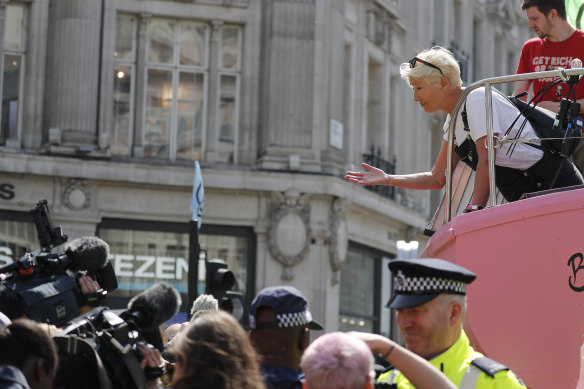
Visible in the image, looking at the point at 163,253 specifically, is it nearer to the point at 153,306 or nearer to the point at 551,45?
the point at 551,45

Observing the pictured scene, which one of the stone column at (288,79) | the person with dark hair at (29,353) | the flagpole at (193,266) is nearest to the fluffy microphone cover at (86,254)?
the person with dark hair at (29,353)

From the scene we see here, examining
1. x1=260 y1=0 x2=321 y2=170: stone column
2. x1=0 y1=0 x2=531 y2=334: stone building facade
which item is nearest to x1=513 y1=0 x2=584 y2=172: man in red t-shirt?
x1=0 y1=0 x2=531 y2=334: stone building facade

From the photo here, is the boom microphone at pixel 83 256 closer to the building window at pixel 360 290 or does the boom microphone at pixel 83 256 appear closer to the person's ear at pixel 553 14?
the person's ear at pixel 553 14

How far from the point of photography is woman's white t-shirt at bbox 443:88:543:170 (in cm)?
835

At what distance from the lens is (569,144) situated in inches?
327

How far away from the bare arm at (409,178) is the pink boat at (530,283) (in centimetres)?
78

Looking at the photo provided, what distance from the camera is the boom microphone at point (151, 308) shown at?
6324 mm

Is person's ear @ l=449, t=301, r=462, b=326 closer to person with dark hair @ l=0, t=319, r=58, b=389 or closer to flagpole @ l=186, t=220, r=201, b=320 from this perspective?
person with dark hair @ l=0, t=319, r=58, b=389

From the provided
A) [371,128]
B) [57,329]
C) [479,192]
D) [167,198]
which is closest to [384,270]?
[371,128]

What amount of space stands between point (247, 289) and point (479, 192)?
1883 centimetres

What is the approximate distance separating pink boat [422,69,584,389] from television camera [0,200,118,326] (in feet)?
7.34

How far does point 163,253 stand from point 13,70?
4503mm

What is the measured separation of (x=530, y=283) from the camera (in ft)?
25.9

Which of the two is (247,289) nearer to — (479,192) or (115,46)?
(115,46)
